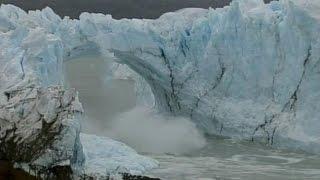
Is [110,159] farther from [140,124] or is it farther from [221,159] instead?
[140,124]

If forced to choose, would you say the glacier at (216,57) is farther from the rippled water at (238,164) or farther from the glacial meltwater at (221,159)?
the rippled water at (238,164)

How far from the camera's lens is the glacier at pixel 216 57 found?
52.9 feet

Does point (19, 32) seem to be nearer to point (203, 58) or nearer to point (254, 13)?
point (203, 58)

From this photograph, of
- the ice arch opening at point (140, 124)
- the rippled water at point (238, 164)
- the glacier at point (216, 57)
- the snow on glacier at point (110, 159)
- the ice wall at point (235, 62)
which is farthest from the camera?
the ice arch opening at point (140, 124)

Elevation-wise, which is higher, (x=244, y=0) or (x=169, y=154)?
(x=244, y=0)

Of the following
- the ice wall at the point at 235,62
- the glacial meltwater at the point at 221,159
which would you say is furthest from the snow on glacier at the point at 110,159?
the ice wall at the point at 235,62

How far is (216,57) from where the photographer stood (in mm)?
18188

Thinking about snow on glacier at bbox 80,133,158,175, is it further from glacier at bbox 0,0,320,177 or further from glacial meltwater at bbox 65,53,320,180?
glacier at bbox 0,0,320,177

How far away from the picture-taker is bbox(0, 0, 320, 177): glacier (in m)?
16.1

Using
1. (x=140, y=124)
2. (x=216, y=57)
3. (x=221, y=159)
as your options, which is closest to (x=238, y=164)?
(x=221, y=159)

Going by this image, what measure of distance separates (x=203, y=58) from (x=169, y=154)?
12.3 feet

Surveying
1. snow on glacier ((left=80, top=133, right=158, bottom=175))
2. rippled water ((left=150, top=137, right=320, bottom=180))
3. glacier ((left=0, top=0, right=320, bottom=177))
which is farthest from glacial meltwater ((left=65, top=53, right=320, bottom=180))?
glacier ((left=0, top=0, right=320, bottom=177))

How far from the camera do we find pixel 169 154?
16062mm

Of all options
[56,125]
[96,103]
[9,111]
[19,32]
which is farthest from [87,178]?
[96,103]
